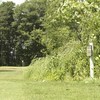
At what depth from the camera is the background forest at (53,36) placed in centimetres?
1396

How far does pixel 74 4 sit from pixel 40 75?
766 cm

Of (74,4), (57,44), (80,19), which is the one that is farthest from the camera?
(57,44)

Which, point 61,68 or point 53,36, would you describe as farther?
point 53,36

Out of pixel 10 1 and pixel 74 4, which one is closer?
pixel 74 4

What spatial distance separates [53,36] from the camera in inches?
1296

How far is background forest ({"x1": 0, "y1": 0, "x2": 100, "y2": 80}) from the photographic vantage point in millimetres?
13961

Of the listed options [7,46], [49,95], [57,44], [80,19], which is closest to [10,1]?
[7,46]

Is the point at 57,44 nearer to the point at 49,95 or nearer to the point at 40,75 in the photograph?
the point at 40,75

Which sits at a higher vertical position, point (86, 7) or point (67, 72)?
point (86, 7)

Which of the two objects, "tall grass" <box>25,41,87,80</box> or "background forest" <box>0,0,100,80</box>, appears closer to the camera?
"background forest" <box>0,0,100,80</box>

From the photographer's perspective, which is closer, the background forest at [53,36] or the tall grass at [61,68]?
the background forest at [53,36]

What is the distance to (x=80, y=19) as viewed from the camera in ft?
49.3

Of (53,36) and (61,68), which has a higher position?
(53,36)

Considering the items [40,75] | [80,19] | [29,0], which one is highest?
[29,0]
